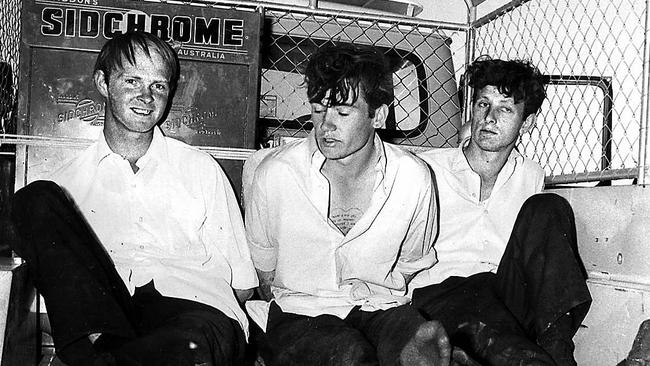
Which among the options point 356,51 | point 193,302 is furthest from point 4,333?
point 356,51

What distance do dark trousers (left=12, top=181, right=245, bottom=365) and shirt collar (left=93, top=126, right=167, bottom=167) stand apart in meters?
0.37

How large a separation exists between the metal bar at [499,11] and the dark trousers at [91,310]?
1889 mm

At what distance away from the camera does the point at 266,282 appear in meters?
2.49

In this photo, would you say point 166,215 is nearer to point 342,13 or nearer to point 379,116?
point 379,116

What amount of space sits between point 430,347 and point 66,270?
0.97m

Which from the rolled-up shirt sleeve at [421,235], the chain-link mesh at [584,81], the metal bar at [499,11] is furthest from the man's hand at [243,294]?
the metal bar at [499,11]

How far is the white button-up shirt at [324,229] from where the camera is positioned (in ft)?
7.61

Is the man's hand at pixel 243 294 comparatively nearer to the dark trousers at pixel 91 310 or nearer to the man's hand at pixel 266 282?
the man's hand at pixel 266 282

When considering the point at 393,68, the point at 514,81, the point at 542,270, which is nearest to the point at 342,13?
the point at 393,68

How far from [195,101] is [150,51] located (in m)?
0.32

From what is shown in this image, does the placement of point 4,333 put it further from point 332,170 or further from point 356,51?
point 356,51

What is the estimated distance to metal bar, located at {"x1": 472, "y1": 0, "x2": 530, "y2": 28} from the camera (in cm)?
312

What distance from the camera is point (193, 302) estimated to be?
2.18 m

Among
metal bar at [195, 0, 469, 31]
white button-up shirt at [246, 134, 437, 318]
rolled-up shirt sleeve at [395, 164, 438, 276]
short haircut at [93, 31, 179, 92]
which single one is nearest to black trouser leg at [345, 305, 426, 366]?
white button-up shirt at [246, 134, 437, 318]
